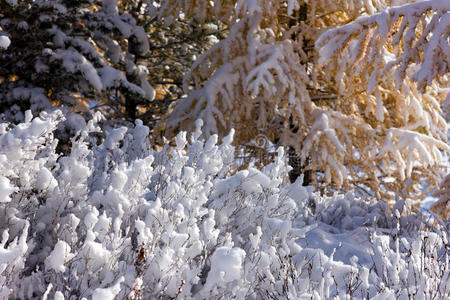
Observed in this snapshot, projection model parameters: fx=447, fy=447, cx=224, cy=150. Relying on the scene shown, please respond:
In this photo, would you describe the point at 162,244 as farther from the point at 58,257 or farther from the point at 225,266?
the point at 58,257

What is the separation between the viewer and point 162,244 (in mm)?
2664

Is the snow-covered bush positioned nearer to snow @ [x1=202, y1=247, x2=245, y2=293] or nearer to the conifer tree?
snow @ [x1=202, y1=247, x2=245, y2=293]

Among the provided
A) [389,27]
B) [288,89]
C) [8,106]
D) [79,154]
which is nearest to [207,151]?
[79,154]

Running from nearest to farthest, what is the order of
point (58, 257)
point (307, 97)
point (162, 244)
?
point (58, 257) → point (162, 244) → point (307, 97)

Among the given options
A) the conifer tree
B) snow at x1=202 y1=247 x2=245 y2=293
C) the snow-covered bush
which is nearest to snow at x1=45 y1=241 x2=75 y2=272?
the snow-covered bush

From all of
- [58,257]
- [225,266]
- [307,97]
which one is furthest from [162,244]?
[307,97]

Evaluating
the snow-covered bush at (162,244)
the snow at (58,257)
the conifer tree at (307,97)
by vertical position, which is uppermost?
the snow at (58,257)

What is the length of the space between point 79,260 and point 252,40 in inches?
→ 246

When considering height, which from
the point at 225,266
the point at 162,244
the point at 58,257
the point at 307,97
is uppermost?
the point at 58,257

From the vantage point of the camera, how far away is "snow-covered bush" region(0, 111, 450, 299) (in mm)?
2082

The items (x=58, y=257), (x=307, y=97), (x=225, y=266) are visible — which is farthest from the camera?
(x=307, y=97)

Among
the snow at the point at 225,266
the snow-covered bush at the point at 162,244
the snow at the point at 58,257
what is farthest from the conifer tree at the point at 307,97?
the snow at the point at 58,257

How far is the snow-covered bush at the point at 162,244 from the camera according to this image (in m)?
2.08

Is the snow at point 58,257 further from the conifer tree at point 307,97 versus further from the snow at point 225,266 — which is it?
the conifer tree at point 307,97
